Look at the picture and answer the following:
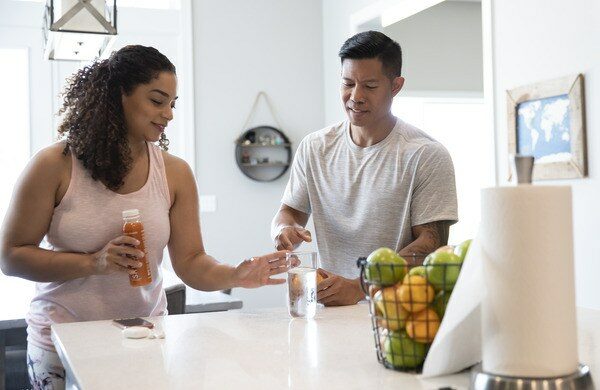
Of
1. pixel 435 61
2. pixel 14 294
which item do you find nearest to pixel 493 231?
pixel 14 294

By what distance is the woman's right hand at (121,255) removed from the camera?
159 centimetres

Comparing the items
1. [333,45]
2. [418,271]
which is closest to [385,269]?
[418,271]

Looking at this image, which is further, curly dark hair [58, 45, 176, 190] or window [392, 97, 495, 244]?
window [392, 97, 495, 244]

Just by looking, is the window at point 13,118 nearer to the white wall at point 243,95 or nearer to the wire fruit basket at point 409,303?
the white wall at point 243,95

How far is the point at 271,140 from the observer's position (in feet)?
18.2

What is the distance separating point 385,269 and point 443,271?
8 cm

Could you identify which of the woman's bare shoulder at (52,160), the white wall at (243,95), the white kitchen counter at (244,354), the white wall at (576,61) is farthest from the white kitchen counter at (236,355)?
the white wall at (243,95)

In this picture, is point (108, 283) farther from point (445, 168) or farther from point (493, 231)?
point (493, 231)

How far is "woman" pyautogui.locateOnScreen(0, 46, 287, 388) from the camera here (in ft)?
5.54

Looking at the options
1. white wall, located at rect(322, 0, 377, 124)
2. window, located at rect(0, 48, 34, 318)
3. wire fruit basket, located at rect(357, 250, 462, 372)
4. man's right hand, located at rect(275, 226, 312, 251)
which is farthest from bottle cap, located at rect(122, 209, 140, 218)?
white wall, located at rect(322, 0, 377, 124)

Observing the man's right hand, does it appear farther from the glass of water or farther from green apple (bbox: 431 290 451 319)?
green apple (bbox: 431 290 451 319)

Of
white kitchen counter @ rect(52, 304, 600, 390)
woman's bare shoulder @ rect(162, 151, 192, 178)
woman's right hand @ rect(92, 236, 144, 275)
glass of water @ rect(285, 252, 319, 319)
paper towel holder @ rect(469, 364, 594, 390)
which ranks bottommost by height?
white kitchen counter @ rect(52, 304, 600, 390)

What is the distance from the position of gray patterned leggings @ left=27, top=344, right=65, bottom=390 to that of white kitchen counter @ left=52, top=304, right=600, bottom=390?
0.51 ft

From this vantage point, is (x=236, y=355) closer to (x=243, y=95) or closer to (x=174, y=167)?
(x=174, y=167)
